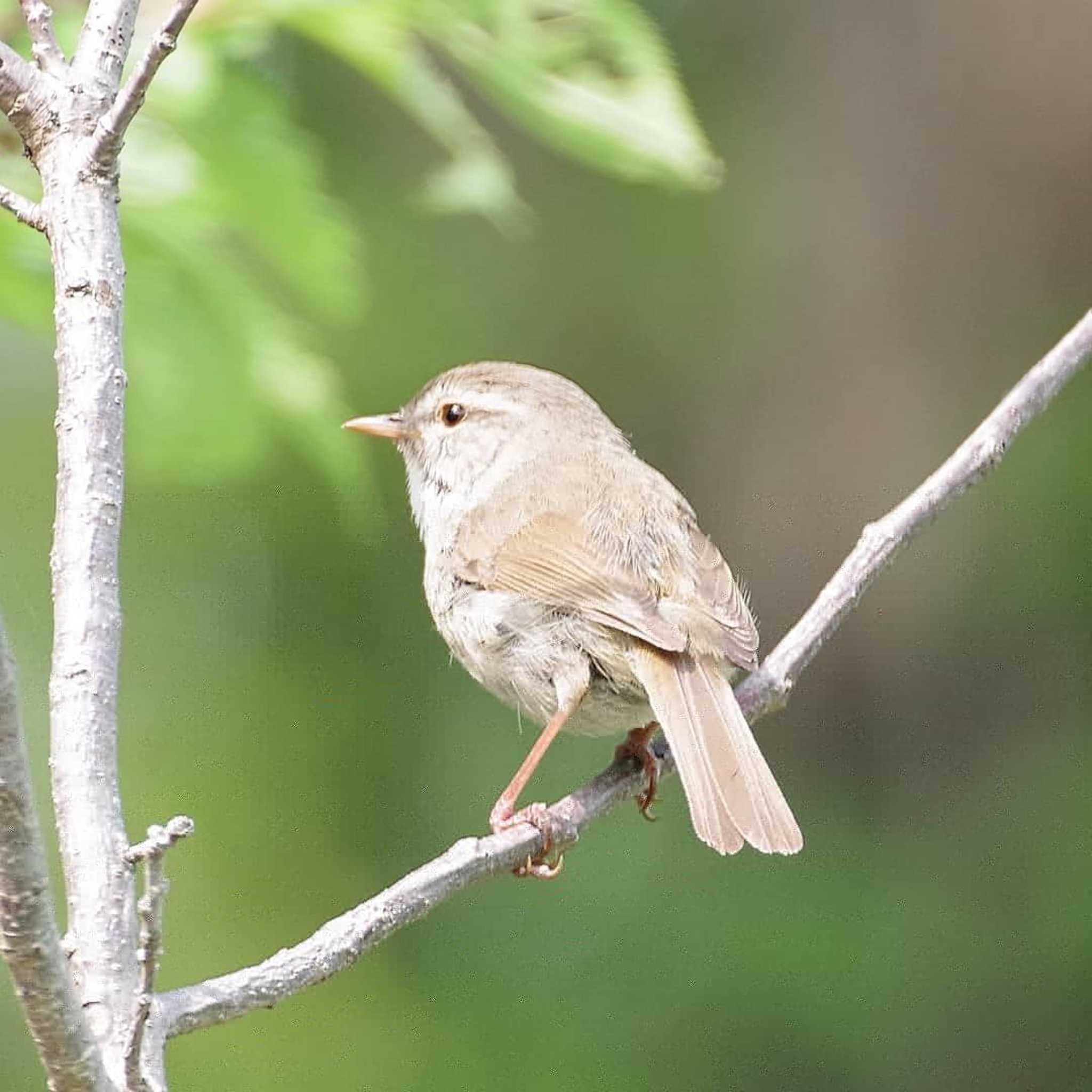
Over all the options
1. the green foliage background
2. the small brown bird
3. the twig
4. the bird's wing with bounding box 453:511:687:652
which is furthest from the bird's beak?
the twig

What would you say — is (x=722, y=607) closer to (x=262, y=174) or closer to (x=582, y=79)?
(x=582, y=79)

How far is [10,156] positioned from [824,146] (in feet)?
12.2

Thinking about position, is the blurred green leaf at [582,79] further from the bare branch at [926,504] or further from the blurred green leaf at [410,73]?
the bare branch at [926,504]

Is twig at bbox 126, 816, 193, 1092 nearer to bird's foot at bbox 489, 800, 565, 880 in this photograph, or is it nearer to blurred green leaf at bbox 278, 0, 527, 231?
bird's foot at bbox 489, 800, 565, 880

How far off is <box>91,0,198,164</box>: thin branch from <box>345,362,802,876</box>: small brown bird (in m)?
1.07

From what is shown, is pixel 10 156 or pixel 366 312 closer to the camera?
pixel 10 156

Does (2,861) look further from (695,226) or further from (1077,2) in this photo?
(1077,2)

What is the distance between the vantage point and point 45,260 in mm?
2428

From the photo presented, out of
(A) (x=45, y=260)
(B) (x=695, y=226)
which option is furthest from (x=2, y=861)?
(B) (x=695, y=226)

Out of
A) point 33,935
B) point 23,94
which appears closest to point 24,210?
point 23,94

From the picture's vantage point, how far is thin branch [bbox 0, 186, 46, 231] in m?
2.04

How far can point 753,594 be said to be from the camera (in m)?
5.33

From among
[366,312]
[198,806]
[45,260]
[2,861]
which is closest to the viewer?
[2,861]

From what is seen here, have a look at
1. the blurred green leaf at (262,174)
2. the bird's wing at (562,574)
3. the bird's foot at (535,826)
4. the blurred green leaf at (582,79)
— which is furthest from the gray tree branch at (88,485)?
the bird's wing at (562,574)
